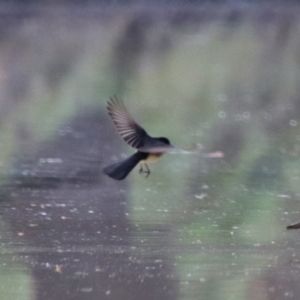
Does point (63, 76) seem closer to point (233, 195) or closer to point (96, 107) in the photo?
point (96, 107)

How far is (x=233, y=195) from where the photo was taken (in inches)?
202

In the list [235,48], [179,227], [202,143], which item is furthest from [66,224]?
[235,48]

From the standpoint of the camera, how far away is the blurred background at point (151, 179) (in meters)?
3.74

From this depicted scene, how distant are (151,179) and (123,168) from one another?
119 cm

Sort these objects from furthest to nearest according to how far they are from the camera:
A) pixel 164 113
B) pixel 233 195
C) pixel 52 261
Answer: pixel 164 113, pixel 233 195, pixel 52 261

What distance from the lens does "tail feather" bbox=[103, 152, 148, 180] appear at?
4.34 meters

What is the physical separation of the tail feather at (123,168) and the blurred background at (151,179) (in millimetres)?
225

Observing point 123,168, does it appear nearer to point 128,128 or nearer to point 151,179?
point 128,128

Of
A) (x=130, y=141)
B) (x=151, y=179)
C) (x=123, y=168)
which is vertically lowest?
(x=151, y=179)

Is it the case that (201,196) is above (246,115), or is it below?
above

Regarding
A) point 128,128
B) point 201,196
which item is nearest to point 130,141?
point 128,128

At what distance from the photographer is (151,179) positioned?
5594 mm

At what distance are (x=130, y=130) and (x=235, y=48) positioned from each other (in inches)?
379

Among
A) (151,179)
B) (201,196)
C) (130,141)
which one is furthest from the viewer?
(151,179)
